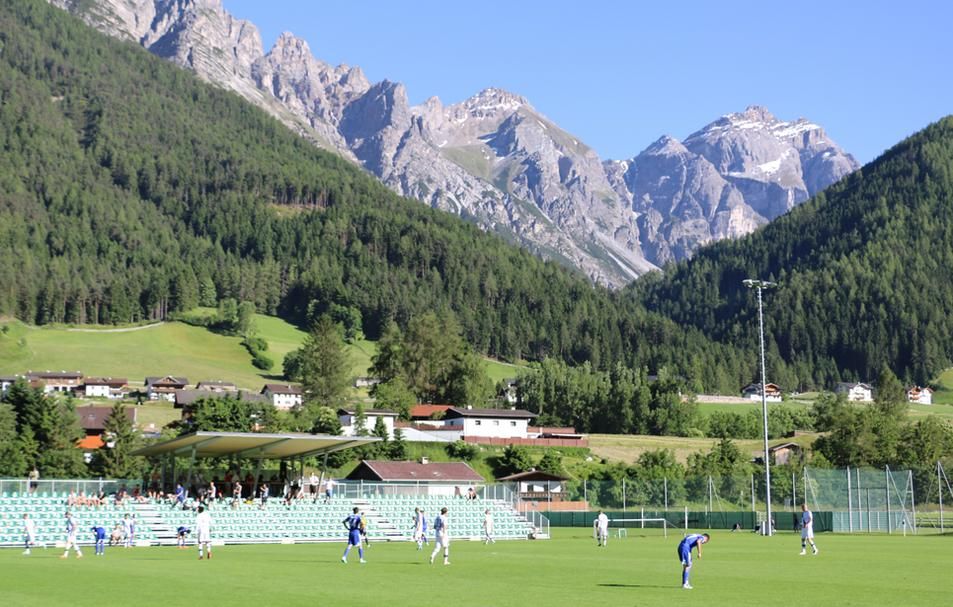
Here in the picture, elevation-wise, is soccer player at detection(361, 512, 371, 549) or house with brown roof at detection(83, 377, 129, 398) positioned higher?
house with brown roof at detection(83, 377, 129, 398)

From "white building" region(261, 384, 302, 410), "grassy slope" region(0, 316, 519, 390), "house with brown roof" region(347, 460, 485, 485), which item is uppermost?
"grassy slope" region(0, 316, 519, 390)

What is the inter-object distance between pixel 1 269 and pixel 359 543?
179 m

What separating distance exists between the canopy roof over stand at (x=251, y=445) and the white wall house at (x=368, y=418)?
5558 centimetres

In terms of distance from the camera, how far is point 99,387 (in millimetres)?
154125

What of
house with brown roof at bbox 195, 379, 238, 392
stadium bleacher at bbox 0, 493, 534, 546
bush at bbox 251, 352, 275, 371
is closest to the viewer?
stadium bleacher at bbox 0, 493, 534, 546

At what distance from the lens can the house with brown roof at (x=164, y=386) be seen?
159000 millimetres

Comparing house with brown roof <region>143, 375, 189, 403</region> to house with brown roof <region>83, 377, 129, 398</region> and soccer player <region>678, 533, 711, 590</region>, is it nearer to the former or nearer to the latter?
house with brown roof <region>83, 377, 129, 398</region>

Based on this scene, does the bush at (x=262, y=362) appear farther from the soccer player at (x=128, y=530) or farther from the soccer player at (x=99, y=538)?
the soccer player at (x=99, y=538)

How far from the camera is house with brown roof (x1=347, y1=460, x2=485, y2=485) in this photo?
294 ft

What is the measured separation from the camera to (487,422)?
12900cm

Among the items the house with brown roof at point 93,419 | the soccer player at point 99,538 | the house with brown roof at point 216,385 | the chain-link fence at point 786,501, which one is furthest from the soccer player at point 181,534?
the house with brown roof at point 216,385

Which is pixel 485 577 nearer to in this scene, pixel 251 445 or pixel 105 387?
pixel 251 445

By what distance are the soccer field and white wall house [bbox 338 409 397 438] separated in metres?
77.4

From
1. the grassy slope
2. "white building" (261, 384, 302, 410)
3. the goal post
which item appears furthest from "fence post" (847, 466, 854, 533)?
"white building" (261, 384, 302, 410)
